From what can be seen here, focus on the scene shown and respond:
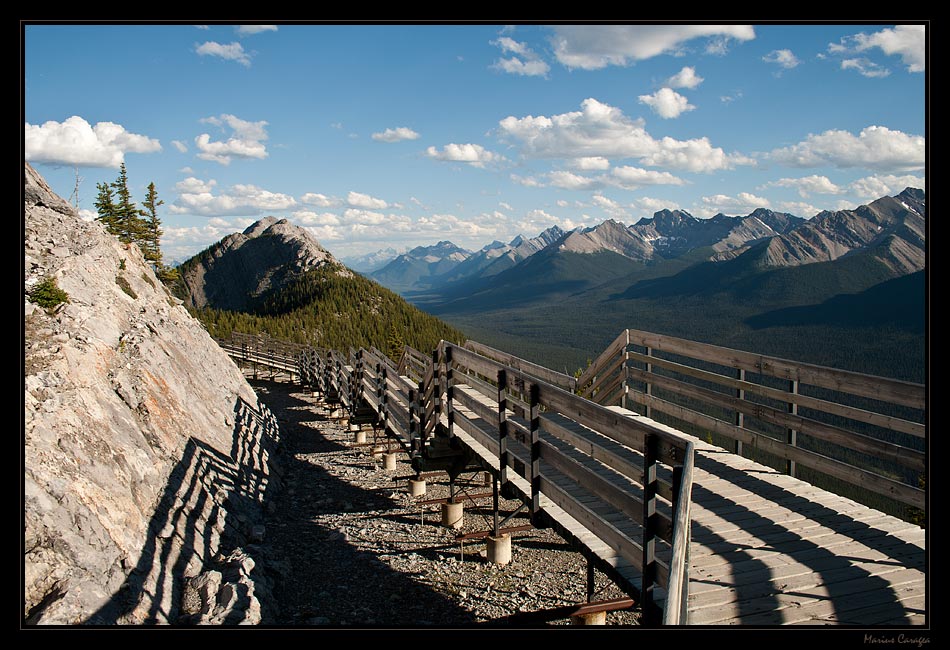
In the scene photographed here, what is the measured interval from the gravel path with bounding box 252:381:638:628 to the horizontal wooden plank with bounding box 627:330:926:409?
11.8ft

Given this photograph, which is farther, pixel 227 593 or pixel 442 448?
pixel 442 448

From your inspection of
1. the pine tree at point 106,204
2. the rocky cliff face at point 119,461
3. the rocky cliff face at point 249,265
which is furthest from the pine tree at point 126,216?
the rocky cliff face at point 249,265

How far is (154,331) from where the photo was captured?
15.6 metres

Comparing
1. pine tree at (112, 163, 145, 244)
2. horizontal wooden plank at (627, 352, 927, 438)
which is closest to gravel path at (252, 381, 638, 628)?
horizontal wooden plank at (627, 352, 927, 438)

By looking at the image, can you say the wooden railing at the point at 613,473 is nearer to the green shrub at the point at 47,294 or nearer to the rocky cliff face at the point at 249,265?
the green shrub at the point at 47,294

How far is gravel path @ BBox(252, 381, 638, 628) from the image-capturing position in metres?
9.38

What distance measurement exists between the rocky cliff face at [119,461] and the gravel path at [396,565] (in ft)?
2.89

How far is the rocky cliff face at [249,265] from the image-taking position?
427ft

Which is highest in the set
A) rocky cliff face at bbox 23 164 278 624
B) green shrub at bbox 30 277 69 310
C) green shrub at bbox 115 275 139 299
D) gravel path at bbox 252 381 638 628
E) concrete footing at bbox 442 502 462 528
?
green shrub at bbox 115 275 139 299

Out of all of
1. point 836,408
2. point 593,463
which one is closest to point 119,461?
point 593,463

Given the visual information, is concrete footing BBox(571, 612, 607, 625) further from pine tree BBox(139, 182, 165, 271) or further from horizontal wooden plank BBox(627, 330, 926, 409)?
pine tree BBox(139, 182, 165, 271)
